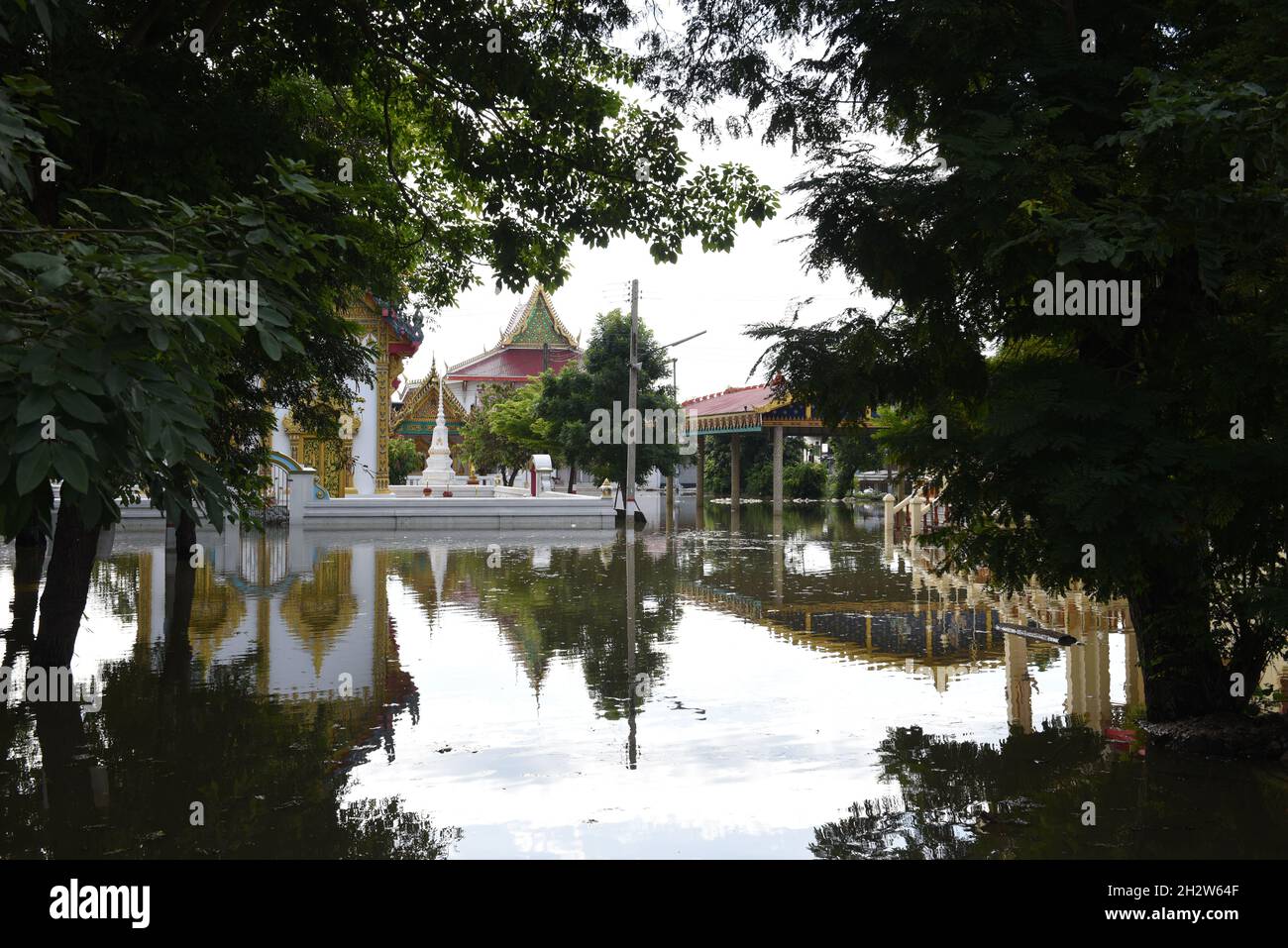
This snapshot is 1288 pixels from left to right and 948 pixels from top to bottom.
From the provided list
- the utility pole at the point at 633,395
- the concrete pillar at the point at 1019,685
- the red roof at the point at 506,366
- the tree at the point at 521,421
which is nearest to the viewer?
the concrete pillar at the point at 1019,685

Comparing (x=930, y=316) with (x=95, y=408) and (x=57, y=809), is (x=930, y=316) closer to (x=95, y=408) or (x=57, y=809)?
(x=95, y=408)

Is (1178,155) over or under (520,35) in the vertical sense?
under

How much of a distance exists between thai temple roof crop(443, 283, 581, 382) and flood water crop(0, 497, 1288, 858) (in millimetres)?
50808

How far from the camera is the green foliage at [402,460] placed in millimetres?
51438

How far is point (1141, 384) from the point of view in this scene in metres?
6.04

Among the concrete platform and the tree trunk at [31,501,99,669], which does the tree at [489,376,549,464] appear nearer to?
the concrete platform

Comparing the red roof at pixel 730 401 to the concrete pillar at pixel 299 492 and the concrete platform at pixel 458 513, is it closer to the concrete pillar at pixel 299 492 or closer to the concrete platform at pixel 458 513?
the concrete platform at pixel 458 513

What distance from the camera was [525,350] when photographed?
215ft

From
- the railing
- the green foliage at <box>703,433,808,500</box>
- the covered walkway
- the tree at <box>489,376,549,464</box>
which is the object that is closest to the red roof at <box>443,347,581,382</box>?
the green foliage at <box>703,433,808,500</box>

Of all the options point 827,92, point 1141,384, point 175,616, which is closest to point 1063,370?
point 1141,384


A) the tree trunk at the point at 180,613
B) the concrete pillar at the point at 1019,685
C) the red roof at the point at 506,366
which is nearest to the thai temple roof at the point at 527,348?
the red roof at the point at 506,366

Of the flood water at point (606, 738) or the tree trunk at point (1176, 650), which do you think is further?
the tree trunk at point (1176, 650)

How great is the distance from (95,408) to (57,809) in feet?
11.3

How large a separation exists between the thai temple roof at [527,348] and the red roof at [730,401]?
747 inches
